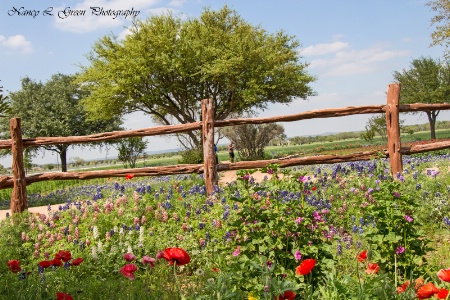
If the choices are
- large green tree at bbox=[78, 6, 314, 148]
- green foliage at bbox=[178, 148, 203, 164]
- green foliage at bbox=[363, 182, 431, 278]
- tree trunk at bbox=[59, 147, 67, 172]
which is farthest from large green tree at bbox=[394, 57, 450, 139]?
green foliage at bbox=[363, 182, 431, 278]

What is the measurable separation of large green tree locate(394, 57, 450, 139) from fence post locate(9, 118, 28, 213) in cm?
3372

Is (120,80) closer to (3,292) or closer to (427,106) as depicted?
(427,106)

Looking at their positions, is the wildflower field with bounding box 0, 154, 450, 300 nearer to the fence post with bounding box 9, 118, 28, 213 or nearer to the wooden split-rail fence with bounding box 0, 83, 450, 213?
the wooden split-rail fence with bounding box 0, 83, 450, 213

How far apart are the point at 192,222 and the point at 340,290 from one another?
3082 millimetres

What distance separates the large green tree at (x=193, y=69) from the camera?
1000 inches

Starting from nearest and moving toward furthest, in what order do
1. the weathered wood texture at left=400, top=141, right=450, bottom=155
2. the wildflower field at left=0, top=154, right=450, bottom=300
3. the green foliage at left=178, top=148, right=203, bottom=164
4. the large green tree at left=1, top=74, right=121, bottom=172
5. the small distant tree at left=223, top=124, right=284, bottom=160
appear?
1. the wildflower field at left=0, top=154, right=450, bottom=300
2. the weathered wood texture at left=400, top=141, right=450, bottom=155
3. the green foliage at left=178, top=148, right=203, bottom=164
4. the small distant tree at left=223, top=124, right=284, bottom=160
5. the large green tree at left=1, top=74, right=121, bottom=172

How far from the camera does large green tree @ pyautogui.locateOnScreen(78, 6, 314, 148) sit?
25.4m

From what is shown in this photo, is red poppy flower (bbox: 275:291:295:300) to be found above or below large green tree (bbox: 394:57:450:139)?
below

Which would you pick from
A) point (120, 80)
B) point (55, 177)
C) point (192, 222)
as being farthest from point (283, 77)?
point (192, 222)

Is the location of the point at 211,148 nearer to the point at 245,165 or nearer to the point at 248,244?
the point at 245,165

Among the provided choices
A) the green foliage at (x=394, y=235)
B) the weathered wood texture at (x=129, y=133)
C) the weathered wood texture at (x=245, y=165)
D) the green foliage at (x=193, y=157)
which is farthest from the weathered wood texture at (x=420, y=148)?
the green foliage at (x=193, y=157)

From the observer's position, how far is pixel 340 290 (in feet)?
8.64

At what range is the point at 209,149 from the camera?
740 centimetres

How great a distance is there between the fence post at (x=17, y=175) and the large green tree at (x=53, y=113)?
2635 centimetres
